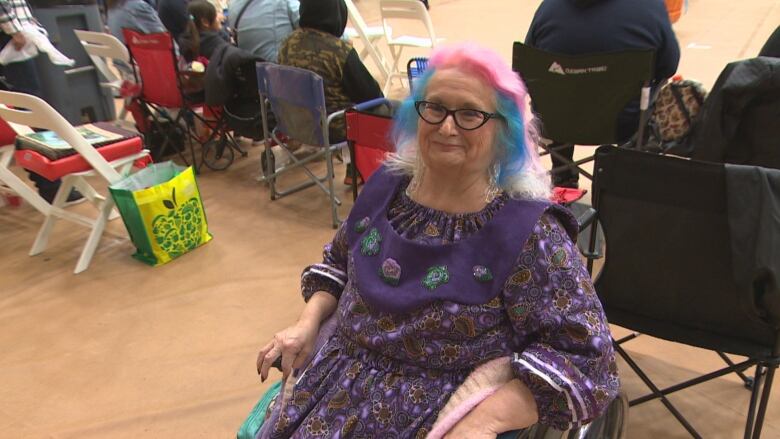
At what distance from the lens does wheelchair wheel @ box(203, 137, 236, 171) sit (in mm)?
4332

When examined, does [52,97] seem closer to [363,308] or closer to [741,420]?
[363,308]

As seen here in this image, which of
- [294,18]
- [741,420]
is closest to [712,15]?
[294,18]

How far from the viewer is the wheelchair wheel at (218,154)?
4332 millimetres

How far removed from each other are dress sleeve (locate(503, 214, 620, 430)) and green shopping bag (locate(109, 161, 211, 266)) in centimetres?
222

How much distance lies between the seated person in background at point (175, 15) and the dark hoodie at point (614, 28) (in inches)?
103

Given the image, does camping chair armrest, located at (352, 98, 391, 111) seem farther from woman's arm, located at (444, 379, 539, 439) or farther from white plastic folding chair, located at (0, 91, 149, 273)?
woman's arm, located at (444, 379, 539, 439)

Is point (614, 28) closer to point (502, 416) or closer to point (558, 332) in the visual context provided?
point (558, 332)

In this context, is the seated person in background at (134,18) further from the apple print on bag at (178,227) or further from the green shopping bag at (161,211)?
the apple print on bag at (178,227)

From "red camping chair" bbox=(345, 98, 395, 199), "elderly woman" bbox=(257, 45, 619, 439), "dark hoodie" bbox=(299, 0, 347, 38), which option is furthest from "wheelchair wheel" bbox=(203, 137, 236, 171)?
"elderly woman" bbox=(257, 45, 619, 439)

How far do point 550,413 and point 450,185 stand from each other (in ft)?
1.61

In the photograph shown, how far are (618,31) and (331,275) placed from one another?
189 centimetres

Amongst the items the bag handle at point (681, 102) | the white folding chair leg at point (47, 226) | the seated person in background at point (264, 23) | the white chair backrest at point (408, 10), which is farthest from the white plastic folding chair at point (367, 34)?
the bag handle at point (681, 102)

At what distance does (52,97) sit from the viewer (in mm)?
3896

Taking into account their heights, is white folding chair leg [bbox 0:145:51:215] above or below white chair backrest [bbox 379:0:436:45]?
below
